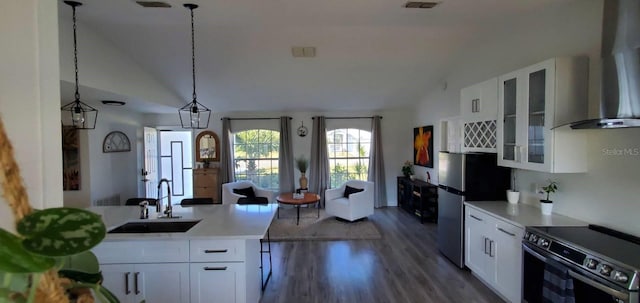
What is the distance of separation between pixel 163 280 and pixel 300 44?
3385mm

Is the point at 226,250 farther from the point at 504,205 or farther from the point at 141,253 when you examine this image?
the point at 504,205

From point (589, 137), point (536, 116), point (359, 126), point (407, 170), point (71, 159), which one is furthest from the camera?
point (359, 126)

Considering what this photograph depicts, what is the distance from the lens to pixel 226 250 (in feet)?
8.39

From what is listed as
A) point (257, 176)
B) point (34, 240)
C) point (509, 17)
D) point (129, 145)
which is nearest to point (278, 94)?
point (257, 176)

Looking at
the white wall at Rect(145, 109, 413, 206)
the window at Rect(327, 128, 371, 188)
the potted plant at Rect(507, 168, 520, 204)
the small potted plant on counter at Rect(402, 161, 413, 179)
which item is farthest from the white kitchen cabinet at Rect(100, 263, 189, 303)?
the small potted plant on counter at Rect(402, 161, 413, 179)

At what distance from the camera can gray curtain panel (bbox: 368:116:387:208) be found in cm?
745

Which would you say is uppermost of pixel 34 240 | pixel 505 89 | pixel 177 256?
pixel 505 89

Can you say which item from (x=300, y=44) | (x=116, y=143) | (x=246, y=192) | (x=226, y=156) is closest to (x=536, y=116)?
(x=300, y=44)

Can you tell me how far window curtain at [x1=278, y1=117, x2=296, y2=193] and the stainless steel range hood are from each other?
230 inches

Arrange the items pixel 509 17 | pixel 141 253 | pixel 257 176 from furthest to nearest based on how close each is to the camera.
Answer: pixel 257 176 < pixel 509 17 < pixel 141 253

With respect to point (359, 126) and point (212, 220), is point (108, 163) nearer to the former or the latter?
point (212, 220)

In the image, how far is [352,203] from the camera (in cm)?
599

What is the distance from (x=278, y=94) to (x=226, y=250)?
173 inches

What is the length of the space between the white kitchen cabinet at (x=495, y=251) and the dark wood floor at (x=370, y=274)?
0.19 m
